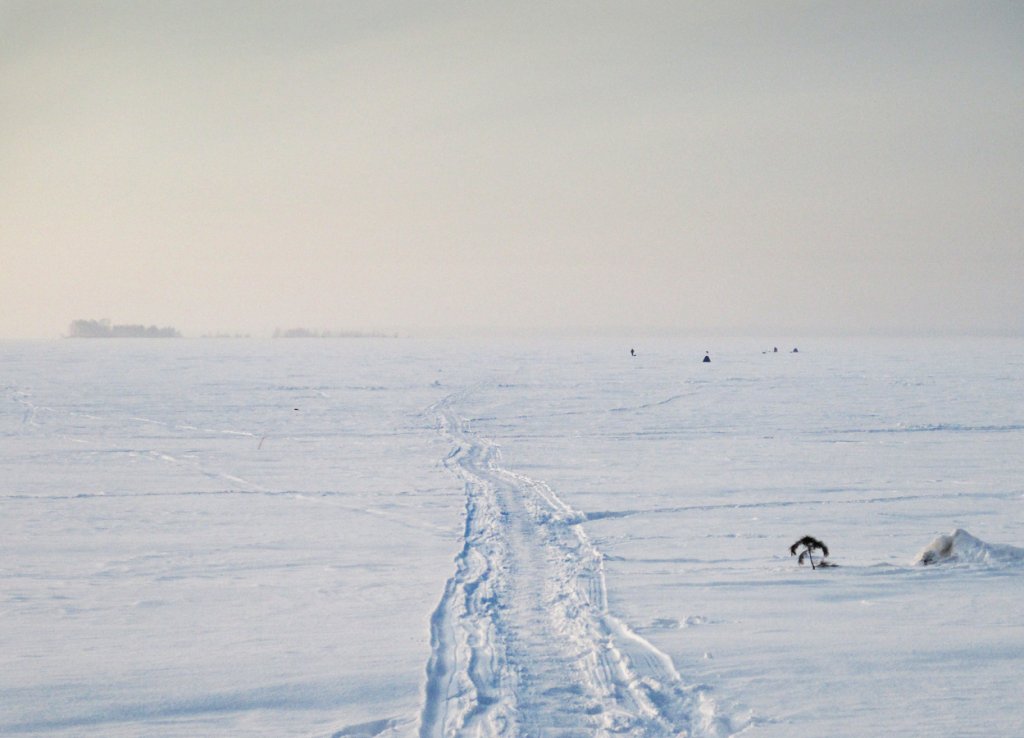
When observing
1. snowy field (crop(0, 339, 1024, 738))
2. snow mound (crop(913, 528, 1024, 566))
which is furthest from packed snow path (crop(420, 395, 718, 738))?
snow mound (crop(913, 528, 1024, 566))

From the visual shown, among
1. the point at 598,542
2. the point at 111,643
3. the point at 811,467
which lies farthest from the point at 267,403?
the point at 111,643

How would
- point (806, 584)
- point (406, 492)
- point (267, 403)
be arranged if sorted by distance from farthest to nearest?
point (267, 403)
point (406, 492)
point (806, 584)

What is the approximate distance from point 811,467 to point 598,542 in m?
6.64

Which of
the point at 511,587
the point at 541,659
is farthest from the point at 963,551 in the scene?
the point at 541,659

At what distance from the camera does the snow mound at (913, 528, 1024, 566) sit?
7.32m

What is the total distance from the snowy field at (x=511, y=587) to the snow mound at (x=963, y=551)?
0.02 meters

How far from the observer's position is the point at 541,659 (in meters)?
5.21

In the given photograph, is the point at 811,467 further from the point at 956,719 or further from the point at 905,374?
the point at 905,374

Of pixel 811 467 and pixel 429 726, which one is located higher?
pixel 811 467

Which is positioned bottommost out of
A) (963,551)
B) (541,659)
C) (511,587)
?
Answer: (541,659)

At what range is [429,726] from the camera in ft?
14.4

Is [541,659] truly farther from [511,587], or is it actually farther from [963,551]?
[963,551]

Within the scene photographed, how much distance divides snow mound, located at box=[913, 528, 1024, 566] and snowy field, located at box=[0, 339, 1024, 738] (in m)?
0.02

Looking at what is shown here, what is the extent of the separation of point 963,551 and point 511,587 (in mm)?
4092
